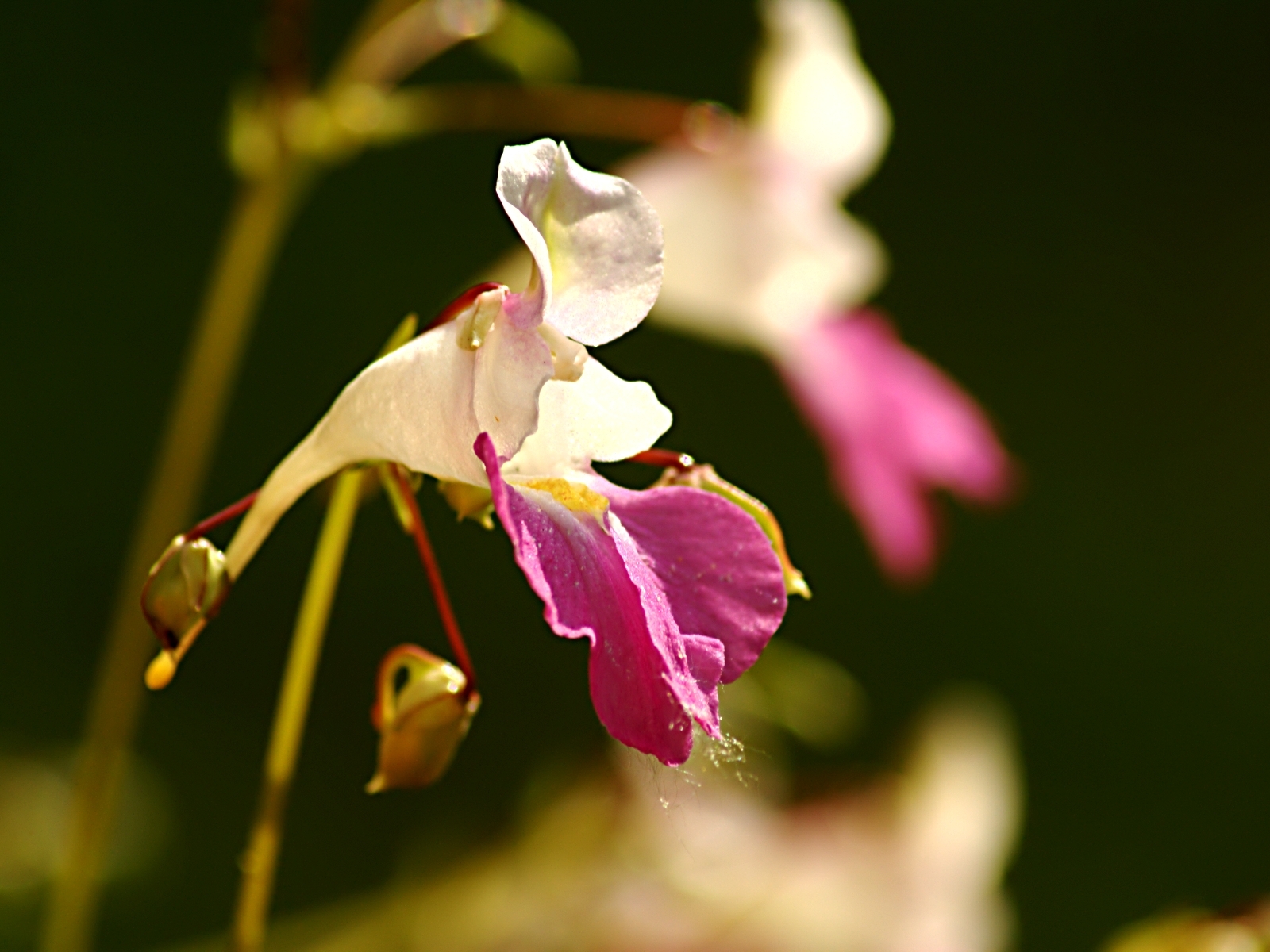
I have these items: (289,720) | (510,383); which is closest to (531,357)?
(510,383)

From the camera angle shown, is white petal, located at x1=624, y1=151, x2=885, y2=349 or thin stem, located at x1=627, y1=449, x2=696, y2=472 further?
white petal, located at x1=624, y1=151, x2=885, y2=349

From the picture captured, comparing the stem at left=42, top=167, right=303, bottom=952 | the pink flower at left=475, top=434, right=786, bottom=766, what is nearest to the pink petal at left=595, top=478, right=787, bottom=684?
the pink flower at left=475, top=434, right=786, bottom=766

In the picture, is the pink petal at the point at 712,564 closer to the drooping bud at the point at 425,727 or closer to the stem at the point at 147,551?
the drooping bud at the point at 425,727

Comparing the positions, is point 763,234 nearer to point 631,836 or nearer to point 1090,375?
point 631,836

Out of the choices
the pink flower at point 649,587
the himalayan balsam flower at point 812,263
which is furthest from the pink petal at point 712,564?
the himalayan balsam flower at point 812,263

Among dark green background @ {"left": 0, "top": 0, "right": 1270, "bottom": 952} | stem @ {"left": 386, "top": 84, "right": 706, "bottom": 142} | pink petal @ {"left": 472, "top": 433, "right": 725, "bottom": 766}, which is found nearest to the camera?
pink petal @ {"left": 472, "top": 433, "right": 725, "bottom": 766}

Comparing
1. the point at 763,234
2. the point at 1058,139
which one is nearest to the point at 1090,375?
the point at 1058,139

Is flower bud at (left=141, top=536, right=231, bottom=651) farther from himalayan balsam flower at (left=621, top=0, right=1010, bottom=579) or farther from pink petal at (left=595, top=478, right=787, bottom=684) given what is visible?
himalayan balsam flower at (left=621, top=0, right=1010, bottom=579)
